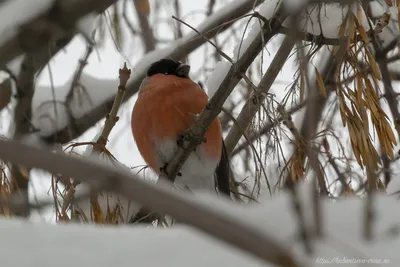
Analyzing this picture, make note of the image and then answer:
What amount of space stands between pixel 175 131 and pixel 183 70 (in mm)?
393

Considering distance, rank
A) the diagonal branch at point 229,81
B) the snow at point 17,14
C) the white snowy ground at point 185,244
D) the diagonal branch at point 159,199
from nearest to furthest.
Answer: the diagonal branch at point 159,199, the white snowy ground at point 185,244, the snow at point 17,14, the diagonal branch at point 229,81

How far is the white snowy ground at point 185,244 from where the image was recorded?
2.62ft

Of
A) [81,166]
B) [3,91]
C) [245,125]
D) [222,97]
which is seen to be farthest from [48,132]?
[81,166]

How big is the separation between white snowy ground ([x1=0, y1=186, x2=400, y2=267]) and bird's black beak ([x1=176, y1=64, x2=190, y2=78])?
174cm

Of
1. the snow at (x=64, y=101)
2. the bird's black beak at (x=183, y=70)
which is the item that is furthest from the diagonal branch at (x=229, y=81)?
the snow at (x=64, y=101)

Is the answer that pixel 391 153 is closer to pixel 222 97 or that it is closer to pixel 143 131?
pixel 222 97

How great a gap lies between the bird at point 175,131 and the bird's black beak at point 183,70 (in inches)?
1.3

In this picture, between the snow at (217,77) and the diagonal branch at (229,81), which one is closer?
the diagonal branch at (229,81)

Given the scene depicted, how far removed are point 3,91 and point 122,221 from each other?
0.70 metres

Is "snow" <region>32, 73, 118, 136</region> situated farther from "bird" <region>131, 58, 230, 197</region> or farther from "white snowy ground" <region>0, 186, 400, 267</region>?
"white snowy ground" <region>0, 186, 400, 267</region>

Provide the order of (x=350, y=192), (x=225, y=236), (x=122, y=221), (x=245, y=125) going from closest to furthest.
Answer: (x=225, y=236) → (x=122, y=221) → (x=350, y=192) → (x=245, y=125)

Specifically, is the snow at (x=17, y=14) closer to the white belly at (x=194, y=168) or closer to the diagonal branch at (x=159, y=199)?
the diagonal branch at (x=159, y=199)


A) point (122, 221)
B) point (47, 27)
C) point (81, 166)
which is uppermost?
point (47, 27)

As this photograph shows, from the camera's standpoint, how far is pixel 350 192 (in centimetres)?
196
